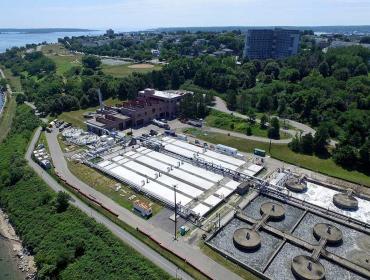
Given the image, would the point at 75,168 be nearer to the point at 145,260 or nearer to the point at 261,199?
the point at 145,260

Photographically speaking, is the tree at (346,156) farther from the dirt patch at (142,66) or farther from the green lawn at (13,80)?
the green lawn at (13,80)

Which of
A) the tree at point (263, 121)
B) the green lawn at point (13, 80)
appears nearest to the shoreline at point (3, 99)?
the green lawn at point (13, 80)

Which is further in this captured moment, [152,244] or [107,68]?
[107,68]

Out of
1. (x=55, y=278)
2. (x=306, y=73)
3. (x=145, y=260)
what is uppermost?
(x=306, y=73)

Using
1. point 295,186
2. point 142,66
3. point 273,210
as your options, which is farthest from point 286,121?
point 142,66

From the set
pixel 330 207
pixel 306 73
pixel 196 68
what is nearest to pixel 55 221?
pixel 330 207

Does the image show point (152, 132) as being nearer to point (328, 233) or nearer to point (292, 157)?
point (292, 157)
